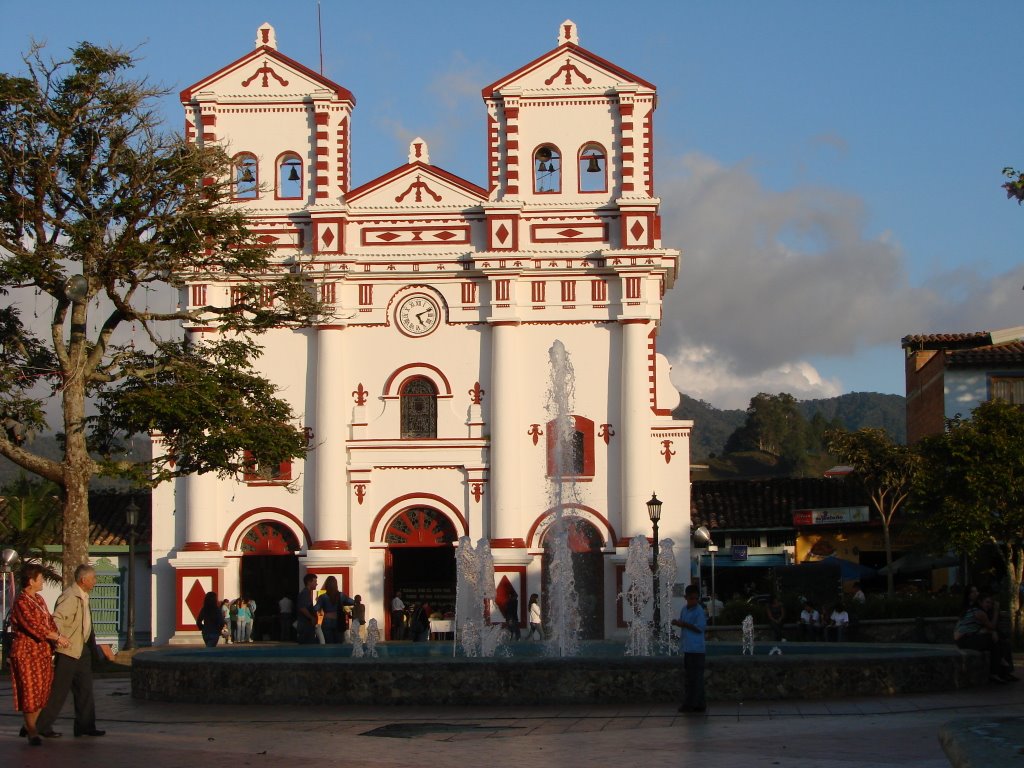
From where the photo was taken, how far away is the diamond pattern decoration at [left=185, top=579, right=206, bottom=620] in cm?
3694

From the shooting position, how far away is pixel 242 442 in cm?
2641

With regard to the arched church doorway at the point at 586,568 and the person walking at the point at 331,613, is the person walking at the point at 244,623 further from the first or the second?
the arched church doorway at the point at 586,568

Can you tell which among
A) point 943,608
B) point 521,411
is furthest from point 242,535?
point 943,608

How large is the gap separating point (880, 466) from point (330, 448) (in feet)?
48.3

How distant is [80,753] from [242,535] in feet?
82.0

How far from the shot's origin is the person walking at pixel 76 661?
45.7 feet

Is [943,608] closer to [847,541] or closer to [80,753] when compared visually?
[847,541]

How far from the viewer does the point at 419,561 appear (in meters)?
38.8

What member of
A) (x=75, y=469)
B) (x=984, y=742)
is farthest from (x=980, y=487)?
(x=984, y=742)

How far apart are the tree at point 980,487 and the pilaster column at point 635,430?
654 centimetres

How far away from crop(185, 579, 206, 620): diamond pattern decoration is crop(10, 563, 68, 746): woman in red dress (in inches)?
926

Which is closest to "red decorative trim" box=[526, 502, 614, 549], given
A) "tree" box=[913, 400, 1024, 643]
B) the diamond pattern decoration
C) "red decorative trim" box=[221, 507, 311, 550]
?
"red decorative trim" box=[221, 507, 311, 550]

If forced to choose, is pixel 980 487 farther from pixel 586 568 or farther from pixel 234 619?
pixel 234 619

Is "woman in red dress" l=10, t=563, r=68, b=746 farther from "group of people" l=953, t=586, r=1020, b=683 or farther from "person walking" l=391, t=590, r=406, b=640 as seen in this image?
"person walking" l=391, t=590, r=406, b=640
